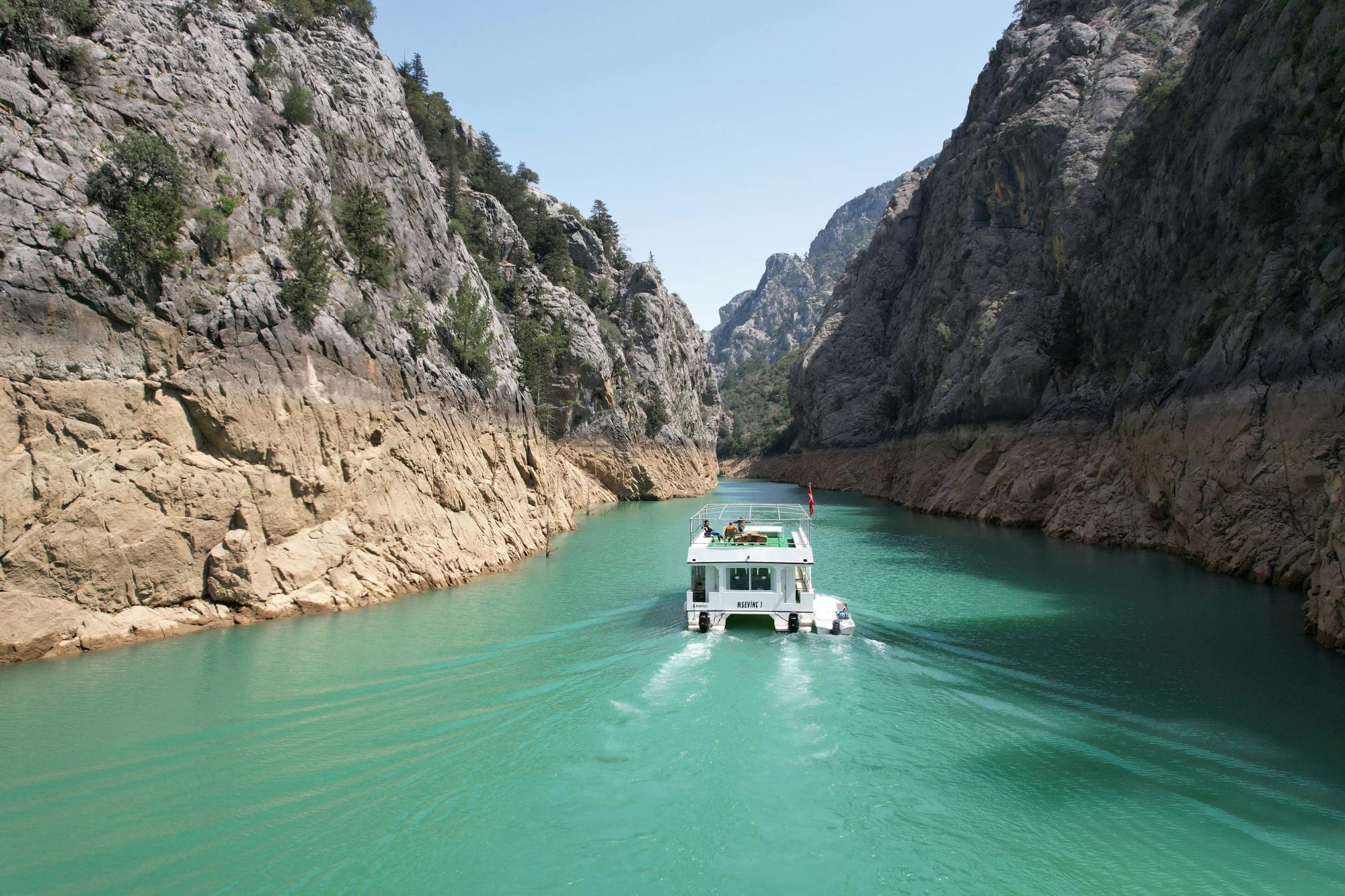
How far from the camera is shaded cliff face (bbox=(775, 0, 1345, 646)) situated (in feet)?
68.2

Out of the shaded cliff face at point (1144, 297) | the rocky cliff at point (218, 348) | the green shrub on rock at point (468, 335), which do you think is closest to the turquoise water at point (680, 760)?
the rocky cliff at point (218, 348)

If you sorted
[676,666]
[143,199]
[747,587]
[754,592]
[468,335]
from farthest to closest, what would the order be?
[468,335], [747,587], [754,592], [143,199], [676,666]

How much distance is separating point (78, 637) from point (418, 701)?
25.1 ft

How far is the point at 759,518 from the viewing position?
4081 centimetres

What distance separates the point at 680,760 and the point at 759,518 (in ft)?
101

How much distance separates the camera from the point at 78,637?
14.1 metres

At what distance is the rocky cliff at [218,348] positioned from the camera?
1438 centimetres

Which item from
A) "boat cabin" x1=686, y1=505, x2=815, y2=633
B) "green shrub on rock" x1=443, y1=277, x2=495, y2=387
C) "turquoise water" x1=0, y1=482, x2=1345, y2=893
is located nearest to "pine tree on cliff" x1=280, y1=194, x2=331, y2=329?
"green shrub on rock" x1=443, y1=277, x2=495, y2=387

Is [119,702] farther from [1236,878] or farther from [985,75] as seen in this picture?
[985,75]

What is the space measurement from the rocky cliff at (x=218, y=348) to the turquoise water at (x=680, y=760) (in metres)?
1.90

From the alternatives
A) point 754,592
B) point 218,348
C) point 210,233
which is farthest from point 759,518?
point 210,233

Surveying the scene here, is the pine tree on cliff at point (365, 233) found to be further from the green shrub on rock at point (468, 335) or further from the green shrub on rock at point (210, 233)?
the green shrub on rock at point (210, 233)

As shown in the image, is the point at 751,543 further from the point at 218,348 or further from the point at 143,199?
the point at 143,199

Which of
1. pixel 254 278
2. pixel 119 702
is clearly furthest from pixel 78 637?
pixel 254 278
